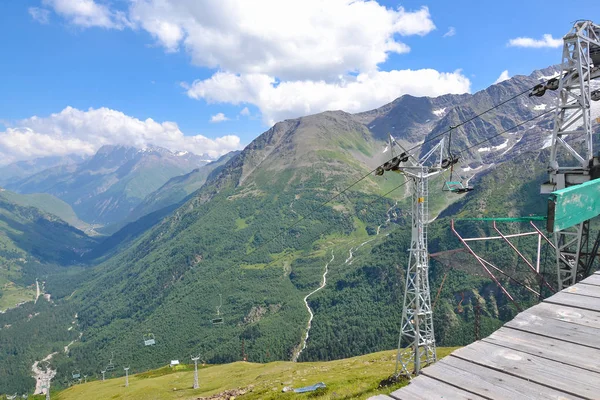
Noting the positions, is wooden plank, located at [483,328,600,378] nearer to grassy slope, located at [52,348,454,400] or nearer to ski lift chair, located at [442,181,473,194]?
grassy slope, located at [52,348,454,400]

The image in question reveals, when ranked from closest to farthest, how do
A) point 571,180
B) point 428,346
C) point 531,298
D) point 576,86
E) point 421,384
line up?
point 421,384 < point 571,180 < point 576,86 < point 428,346 < point 531,298

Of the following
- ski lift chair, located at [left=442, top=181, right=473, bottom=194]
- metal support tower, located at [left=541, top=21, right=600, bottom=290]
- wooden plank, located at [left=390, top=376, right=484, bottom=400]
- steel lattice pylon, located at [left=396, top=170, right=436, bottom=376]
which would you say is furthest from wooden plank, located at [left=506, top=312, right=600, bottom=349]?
ski lift chair, located at [left=442, top=181, right=473, bottom=194]

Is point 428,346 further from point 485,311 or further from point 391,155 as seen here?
point 485,311

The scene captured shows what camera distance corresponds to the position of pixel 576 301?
4938 mm

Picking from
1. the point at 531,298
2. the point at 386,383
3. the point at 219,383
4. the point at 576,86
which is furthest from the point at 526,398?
the point at 531,298

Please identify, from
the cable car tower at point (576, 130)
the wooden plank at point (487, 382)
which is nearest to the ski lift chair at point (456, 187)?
the cable car tower at point (576, 130)

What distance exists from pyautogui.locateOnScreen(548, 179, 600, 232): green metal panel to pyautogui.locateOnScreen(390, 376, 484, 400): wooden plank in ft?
10.2

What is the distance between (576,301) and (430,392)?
306 cm

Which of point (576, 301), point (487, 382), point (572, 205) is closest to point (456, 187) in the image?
point (572, 205)

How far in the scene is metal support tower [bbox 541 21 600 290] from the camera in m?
19.0

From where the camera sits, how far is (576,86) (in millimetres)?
21516

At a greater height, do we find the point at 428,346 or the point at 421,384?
the point at 421,384

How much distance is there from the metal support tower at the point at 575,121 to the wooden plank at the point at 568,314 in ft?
56.0

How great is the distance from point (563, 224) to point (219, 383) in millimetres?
93577
